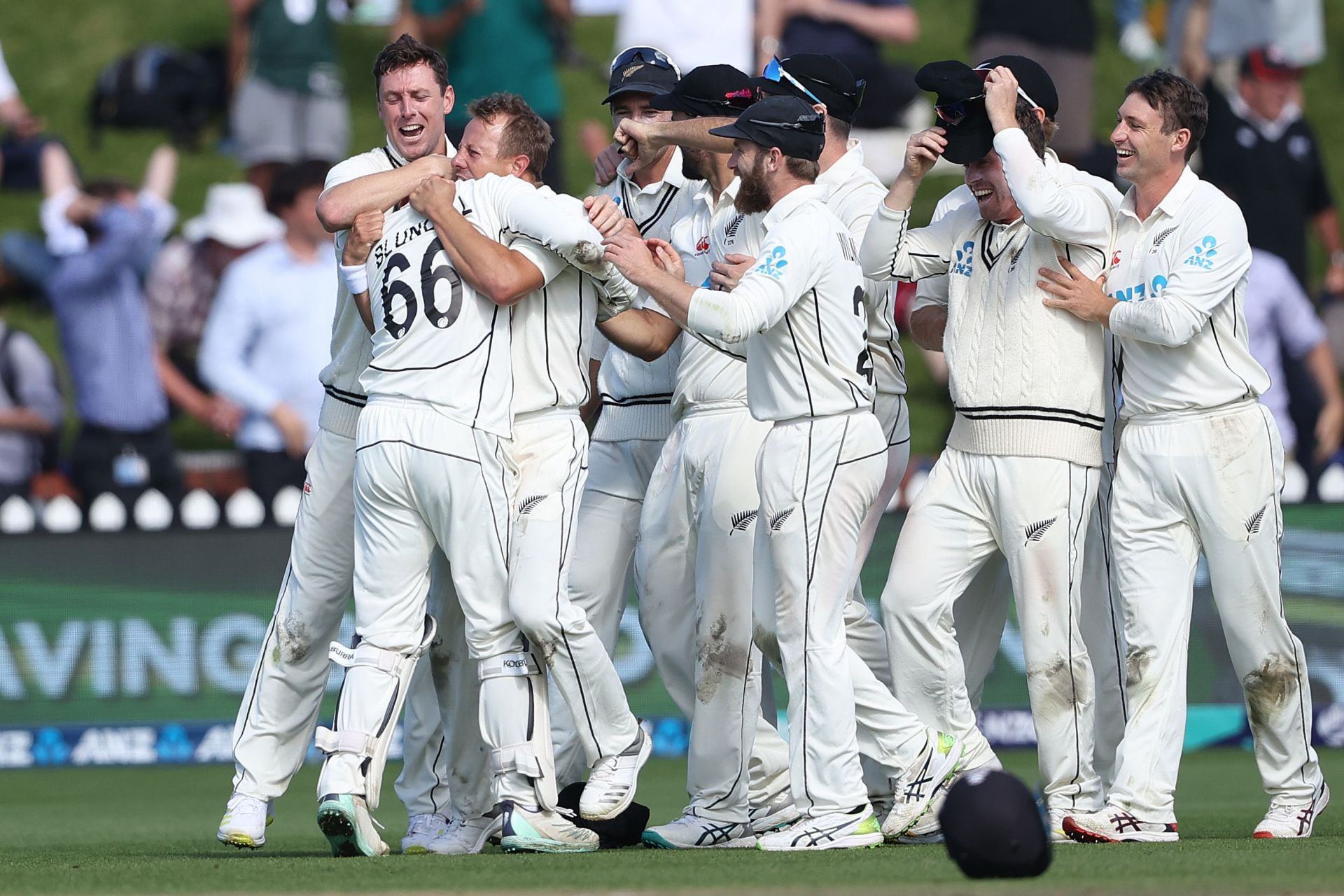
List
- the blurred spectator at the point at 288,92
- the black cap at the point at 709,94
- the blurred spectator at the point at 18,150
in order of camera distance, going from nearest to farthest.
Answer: the black cap at the point at 709,94
the blurred spectator at the point at 288,92
the blurred spectator at the point at 18,150

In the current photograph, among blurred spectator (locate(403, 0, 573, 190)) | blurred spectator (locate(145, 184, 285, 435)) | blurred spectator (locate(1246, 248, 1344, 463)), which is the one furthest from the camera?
blurred spectator (locate(145, 184, 285, 435))

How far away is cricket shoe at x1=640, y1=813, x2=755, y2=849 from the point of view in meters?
6.86

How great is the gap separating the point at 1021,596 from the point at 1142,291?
3.81 feet

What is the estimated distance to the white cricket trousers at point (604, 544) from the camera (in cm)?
739

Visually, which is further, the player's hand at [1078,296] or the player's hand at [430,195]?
the player's hand at [1078,296]

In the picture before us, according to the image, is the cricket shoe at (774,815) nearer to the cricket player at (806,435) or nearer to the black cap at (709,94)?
the cricket player at (806,435)

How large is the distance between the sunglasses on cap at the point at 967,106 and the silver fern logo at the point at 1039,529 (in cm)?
145

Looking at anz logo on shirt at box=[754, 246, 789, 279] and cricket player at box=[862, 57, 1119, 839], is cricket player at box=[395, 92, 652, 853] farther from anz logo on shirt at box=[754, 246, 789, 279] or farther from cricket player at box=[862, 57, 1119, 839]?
cricket player at box=[862, 57, 1119, 839]

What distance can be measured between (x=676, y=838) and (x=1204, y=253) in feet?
9.20

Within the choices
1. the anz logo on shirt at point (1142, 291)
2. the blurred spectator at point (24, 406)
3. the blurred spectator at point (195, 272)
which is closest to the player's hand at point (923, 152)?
the anz logo on shirt at point (1142, 291)

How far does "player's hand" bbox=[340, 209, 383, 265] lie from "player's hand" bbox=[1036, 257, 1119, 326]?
2343mm

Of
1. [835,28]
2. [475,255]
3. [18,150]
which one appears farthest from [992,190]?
[18,150]

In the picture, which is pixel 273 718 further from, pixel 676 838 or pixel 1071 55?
pixel 1071 55

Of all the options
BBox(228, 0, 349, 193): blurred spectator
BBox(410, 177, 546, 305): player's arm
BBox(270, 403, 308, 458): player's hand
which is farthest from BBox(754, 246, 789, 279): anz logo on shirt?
BBox(228, 0, 349, 193): blurred spectator
